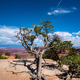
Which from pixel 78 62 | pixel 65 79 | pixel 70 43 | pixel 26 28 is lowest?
pixel 65 79

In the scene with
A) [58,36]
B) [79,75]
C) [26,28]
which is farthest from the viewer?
[58,36]

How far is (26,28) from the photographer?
9.45 meters

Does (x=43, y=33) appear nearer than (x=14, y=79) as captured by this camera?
No

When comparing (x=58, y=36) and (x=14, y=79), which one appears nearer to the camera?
(x=14, y=79)

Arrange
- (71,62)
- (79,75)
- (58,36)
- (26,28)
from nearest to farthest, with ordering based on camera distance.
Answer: (71,62)
(79,75)
(26,28)
(58,36)

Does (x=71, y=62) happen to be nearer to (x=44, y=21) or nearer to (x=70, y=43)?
(x=70, y=43)

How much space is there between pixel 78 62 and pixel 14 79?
7.39 metres

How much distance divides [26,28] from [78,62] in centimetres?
735

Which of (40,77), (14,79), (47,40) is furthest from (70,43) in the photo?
(14,79)

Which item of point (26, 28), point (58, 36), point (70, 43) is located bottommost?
point (70, 43)

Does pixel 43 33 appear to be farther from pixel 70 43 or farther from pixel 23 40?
pixel 70 43

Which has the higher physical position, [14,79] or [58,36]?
[58,36]

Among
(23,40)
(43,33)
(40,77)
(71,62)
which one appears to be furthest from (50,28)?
(40,77)

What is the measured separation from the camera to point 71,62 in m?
7.82
